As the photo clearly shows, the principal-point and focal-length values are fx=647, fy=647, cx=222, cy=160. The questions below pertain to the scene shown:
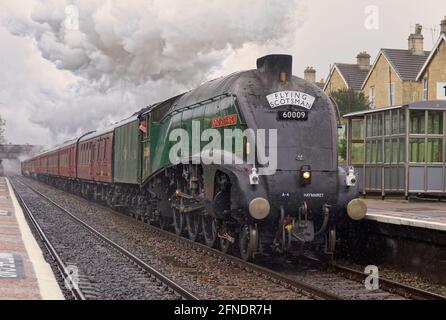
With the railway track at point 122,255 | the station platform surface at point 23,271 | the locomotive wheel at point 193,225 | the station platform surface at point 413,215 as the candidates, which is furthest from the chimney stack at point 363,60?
the station platform surface at point 23,271

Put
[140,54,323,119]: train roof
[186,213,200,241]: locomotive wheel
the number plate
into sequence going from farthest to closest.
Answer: [186,213,200,241]: locomotive wheel
[140,54,323,119]: train roof
the number plate

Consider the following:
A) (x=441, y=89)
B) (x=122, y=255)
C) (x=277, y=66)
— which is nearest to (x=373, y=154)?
(x=277, y=66)

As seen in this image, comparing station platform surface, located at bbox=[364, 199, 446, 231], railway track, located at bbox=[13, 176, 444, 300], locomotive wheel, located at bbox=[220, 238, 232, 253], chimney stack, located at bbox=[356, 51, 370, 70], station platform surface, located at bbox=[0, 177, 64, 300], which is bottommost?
railway track, located at bbox=[13, 176, 444, 300]

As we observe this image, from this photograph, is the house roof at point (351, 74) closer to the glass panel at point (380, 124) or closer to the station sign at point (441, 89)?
the station sign at point (441, 89)

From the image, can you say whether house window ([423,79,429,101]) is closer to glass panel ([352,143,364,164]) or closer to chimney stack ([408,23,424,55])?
chimney stack ([408,23,424,55])

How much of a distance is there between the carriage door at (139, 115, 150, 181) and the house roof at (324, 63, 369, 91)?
87.4 ft

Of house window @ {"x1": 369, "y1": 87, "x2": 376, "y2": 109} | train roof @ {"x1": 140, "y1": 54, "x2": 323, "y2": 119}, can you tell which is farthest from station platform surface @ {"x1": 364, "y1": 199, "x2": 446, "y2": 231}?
house window @ {"x1": 369, "y1": 87, "x2": 376, "y2": 109}

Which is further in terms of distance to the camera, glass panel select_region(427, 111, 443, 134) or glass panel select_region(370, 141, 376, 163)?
glass panel select_region(370, 141, 376, 163)

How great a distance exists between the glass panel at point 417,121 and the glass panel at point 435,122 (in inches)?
6.9

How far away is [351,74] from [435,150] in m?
27.4

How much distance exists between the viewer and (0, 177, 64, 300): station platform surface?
8.08 meters
